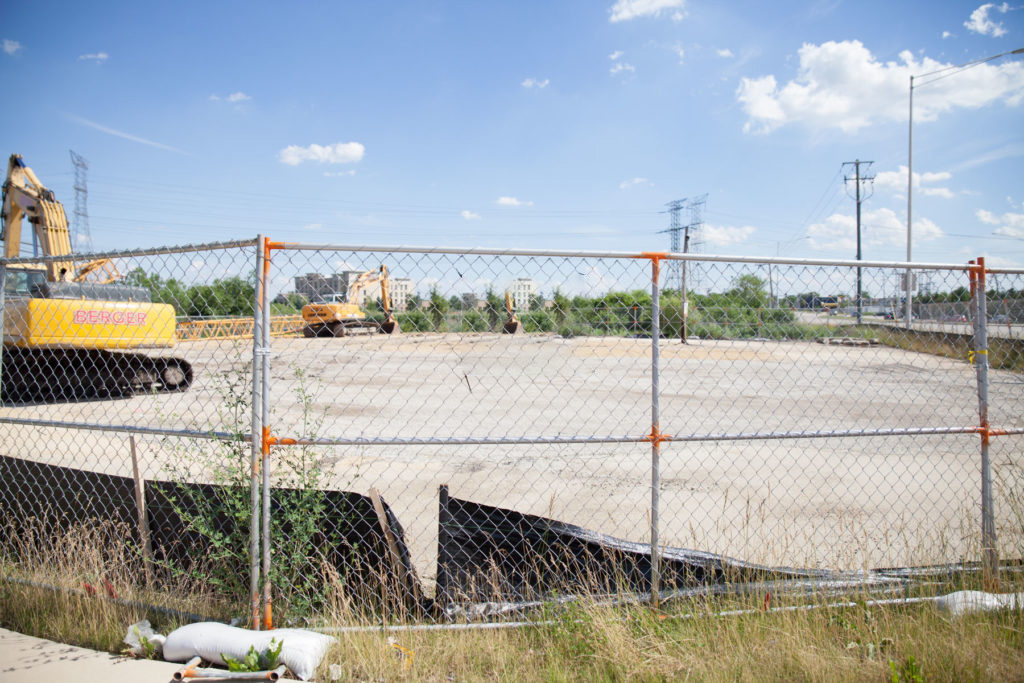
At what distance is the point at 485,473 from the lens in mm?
7094

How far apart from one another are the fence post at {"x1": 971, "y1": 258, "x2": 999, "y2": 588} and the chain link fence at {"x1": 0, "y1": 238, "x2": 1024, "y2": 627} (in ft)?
0.05

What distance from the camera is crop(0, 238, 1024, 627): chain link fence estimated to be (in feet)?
10.6

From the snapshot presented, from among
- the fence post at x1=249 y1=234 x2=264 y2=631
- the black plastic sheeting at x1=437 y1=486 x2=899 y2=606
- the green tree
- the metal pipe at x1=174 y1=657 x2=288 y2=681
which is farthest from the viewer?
the green tree

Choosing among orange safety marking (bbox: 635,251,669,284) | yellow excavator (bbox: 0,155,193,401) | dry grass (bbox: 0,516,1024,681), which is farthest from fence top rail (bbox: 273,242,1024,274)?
yellow excavator (bbox: 0,155,193,401)

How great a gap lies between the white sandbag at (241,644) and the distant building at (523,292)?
2.11m

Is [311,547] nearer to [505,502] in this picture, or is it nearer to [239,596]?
[239,596]

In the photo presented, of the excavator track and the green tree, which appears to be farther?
the excavator track

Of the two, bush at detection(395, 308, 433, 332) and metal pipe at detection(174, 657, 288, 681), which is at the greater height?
bush at detection(395, 308, 433, 332)

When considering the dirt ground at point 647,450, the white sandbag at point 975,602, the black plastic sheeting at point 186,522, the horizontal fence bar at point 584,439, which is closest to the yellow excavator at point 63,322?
the dirt ground at point 647,450

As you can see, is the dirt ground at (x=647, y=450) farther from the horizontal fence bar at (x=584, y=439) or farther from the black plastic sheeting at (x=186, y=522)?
the black plastic sheeting at (x=186, y=522)

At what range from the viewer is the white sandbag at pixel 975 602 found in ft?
10.4

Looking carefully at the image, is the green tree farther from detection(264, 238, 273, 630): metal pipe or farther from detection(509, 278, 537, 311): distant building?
detection(264, 238, 273, 630): metal pipe

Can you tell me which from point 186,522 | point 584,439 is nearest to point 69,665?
point 186,522

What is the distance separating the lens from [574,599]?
3.17 m
